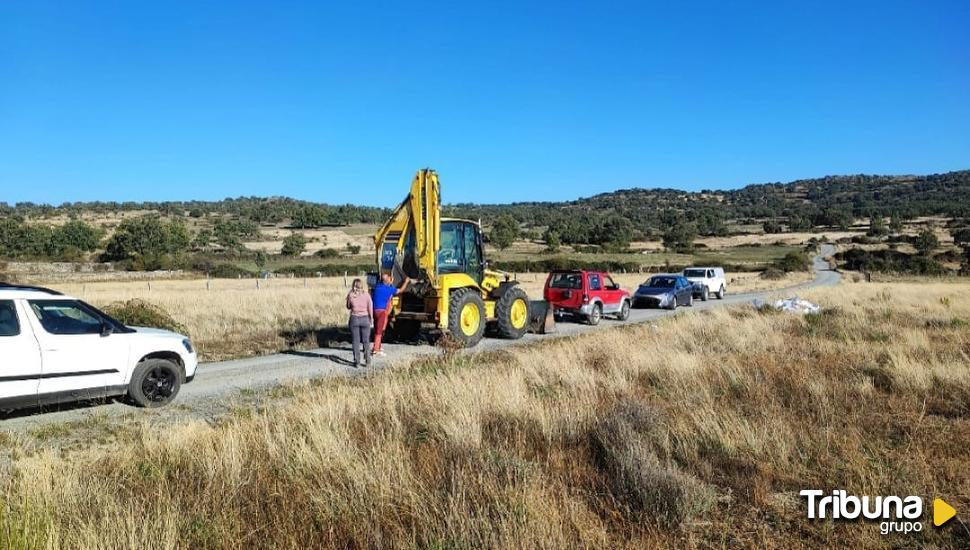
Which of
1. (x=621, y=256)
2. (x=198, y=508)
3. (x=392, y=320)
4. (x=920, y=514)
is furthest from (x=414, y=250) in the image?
(x=621, y=256)

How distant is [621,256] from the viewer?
3204 inches

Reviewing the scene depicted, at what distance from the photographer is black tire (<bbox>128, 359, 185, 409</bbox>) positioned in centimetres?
845

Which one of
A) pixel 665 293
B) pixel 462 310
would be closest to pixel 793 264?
pixel 665 293

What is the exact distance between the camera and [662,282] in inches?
1087

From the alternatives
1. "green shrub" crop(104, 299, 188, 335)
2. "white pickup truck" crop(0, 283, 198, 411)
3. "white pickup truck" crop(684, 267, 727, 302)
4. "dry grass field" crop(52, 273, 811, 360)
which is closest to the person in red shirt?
"dry grass field" crop(52, 273, 811, 360)

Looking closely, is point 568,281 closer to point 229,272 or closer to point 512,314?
point 512,314

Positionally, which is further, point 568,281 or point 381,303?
point 568,281

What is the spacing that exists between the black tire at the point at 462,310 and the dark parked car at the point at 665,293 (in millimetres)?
13647

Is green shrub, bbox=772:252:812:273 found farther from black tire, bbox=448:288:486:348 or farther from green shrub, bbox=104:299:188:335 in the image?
green shrub, bbox=104:299:188:335

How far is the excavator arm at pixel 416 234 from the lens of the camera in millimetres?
13516

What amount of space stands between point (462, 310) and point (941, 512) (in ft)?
33.7

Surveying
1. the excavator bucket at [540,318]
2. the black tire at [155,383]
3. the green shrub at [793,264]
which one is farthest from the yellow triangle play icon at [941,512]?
the green shrub at [793,264]

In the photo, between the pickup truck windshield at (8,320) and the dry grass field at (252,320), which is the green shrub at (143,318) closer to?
the dry grass field at (252,320)

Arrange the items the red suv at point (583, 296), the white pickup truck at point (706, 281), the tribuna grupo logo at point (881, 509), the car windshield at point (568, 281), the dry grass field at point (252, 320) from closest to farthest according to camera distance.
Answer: the tribuna grupo logo at point (881, 509) < the dry grass field at point (252, 320) < the red suv at point (583, 296) < the car windshield at point (568, 281) < the white pickup truck at point (706, 281)
